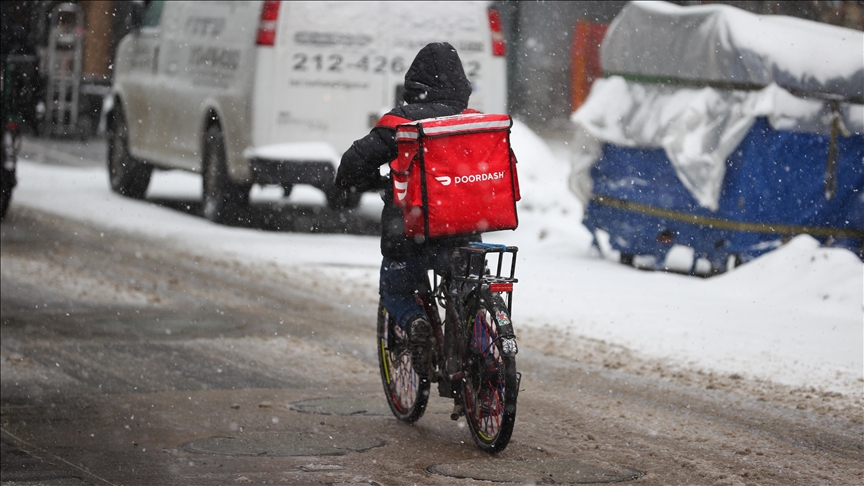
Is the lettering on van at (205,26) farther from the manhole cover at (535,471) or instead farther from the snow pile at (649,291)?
the manhole cover at (535,471)

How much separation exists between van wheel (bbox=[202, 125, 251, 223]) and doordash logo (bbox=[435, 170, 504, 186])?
30.8ft

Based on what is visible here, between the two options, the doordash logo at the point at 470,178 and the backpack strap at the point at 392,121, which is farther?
the backpack strap at the point at 392,121

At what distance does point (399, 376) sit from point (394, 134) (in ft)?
4.50

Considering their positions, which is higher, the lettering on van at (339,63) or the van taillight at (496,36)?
the van taillight at (496,36)

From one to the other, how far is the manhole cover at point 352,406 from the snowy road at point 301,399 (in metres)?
0.02

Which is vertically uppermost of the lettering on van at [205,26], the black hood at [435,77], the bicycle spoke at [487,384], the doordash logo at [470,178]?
the black hood at [435,77]

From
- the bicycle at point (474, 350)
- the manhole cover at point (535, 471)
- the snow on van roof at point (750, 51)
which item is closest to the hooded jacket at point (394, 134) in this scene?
the bicycle at point (474, 350)

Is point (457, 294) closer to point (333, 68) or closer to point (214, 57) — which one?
point (333, 68)

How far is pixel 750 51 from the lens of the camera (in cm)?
1216

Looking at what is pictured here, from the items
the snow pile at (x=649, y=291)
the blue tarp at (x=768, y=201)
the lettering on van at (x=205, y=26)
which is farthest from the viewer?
the lettering on van at (x=205, y=26)

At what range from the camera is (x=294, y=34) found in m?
14.3

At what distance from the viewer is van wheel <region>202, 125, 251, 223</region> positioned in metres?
15.2

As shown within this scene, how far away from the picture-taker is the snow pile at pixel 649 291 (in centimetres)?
890

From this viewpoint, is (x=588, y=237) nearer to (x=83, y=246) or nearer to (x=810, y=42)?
(x=810, y=42)
